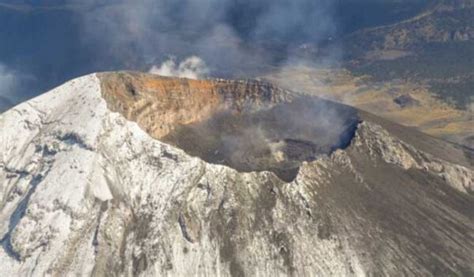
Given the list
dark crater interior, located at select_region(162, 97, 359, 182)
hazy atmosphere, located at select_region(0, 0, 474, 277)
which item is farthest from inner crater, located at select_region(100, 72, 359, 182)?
hazy atmosphere, located at select_region(0, 0, 474, 277)

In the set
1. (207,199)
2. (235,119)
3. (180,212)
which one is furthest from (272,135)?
(180,212)

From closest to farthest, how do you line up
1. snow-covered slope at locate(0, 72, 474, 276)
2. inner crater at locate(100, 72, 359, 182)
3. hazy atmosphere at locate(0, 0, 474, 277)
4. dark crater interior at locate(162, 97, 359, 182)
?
snow-covered slope at locate(0, 72, 474, 276), hazy atmosphere at locate(0, 0, 474, 277), dark crater interior at locate(162, 97, 359, 182), inner crater at locate(100, 72, 359, 182)

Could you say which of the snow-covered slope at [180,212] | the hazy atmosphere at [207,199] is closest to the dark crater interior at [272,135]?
the hazy atmosphere at [207,199]

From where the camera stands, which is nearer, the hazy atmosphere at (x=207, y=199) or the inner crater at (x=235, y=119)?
the hazy atmosphere at (x=207, y=199)

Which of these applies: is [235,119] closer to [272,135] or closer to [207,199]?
[272,135]

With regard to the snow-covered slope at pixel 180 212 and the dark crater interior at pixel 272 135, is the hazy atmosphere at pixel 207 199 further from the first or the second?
the dark crater interior at pixel 272 135

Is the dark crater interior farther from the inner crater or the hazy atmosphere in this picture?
the hazy atmosphere

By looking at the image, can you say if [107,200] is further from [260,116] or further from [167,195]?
[260,116]
